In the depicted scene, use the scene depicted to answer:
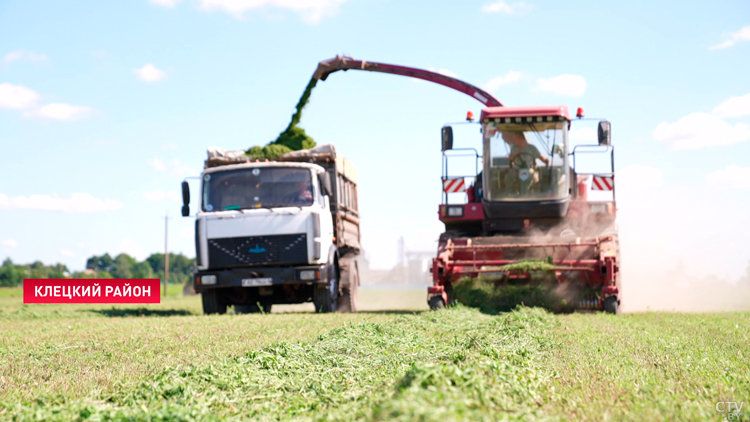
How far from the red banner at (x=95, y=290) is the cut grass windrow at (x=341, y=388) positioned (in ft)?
31.4

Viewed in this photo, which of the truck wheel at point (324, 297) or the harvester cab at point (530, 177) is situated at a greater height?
the harvester cab at point (530, 177)

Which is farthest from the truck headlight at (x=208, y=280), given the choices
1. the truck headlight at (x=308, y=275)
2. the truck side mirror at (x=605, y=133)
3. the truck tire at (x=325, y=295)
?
the truck side mirror at (x=605, y=133)

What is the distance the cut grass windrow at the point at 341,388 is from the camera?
372 centimetres

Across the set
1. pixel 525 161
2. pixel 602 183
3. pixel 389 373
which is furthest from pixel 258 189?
pixel 389 373

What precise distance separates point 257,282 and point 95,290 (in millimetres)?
5595

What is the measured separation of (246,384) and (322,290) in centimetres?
873

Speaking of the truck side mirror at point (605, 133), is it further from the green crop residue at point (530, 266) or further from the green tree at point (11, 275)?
the green tree at point (11, 275)

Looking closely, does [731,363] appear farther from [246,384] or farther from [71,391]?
[71,391]

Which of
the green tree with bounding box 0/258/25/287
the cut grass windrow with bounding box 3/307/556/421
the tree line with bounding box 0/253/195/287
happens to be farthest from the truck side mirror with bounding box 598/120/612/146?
the green tree with bounding box 0/258/25/287

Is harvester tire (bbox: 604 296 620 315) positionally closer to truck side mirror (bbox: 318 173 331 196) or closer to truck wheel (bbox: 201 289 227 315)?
truck side mirror (bbox: 318 173 331 196)

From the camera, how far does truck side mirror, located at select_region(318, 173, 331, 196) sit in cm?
1329

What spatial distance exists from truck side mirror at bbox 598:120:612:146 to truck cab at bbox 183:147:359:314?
186 inches

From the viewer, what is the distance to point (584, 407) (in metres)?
4.11

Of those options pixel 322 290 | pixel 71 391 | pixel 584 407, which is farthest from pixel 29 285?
pixel 584 407
